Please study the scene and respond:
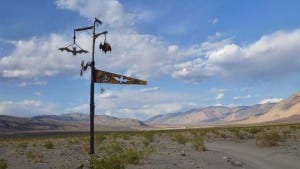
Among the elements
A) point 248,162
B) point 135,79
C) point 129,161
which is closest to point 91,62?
point 135,79

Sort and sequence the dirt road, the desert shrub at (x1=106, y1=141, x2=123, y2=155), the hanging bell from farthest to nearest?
the desert shrub at (x1=106, y1=141, x2=123, y2=155)
the hanging bell
the dirt road

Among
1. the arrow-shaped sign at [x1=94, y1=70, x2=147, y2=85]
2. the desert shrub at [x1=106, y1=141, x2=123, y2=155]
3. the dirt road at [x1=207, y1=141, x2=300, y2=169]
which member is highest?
the arrow-shaped sign at [x1=94, y1=70, x2=147, y2=85]

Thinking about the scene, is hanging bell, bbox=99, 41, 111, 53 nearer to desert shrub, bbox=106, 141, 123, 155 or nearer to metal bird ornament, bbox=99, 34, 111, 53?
metal bird ornament, bbox=99, 34, 111, 53

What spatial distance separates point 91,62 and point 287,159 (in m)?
10.7

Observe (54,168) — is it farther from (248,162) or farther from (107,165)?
(248,162)

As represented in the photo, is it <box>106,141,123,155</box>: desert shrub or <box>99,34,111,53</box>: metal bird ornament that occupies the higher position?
<box>99,34,111,53</box>: metal bird ornament

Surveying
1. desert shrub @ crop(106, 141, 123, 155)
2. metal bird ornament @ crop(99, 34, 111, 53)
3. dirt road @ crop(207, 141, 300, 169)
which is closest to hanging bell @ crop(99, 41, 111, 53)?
metal bird ornament @ crop(99, 34, 111, 53)

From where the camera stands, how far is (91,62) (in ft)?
74.7

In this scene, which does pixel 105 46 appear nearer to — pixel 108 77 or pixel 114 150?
pixel 108 77

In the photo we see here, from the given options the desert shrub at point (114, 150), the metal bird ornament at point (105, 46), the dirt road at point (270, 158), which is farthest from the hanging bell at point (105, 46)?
the dirt road at point (270, 158)

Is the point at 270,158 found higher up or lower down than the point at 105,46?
lower down

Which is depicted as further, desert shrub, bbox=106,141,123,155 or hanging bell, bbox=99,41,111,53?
desert shrub, bbox=106,141,123,155

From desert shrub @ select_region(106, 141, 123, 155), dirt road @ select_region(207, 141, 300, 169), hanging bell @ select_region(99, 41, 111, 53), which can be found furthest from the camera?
desert shrub @ select_region(106, 141, 123, 155)

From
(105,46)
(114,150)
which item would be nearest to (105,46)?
(105,46)
